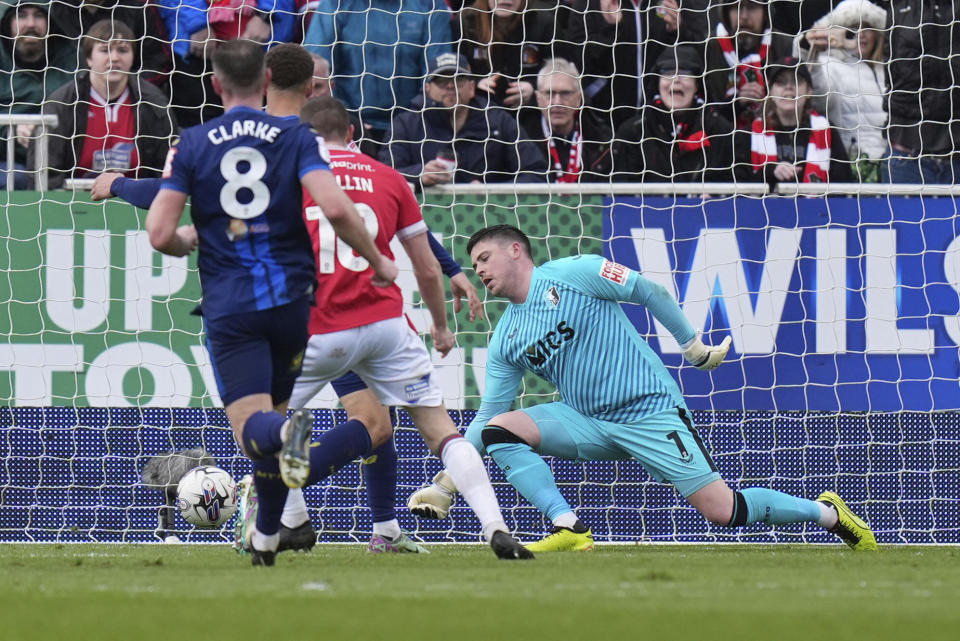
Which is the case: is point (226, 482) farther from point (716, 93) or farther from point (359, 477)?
point (716, 93)

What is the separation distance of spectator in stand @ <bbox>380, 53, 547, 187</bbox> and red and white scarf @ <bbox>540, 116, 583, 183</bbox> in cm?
12

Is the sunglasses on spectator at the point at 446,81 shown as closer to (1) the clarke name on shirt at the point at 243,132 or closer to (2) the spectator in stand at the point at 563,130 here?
(2) the spectator in stand at the point at 563,130

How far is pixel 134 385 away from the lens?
9.08 m

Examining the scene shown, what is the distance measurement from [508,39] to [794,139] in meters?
2.07

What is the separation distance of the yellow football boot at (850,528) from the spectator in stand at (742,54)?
313 cm

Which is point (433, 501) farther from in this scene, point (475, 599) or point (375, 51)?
point (375, 51)

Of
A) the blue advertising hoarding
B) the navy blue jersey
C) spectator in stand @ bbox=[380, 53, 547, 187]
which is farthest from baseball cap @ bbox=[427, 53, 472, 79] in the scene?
the navy blue jersey

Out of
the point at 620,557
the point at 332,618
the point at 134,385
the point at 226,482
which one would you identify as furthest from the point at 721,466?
the point at 332,618

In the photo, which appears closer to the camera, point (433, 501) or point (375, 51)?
point (433, 501)

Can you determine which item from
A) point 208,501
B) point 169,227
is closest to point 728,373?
point 208,501

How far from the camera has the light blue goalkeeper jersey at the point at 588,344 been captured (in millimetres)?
7504

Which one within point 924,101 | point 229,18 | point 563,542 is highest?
point 229,18

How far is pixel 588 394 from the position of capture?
757 cm

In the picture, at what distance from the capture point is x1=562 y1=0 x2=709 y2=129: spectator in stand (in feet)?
33.0
